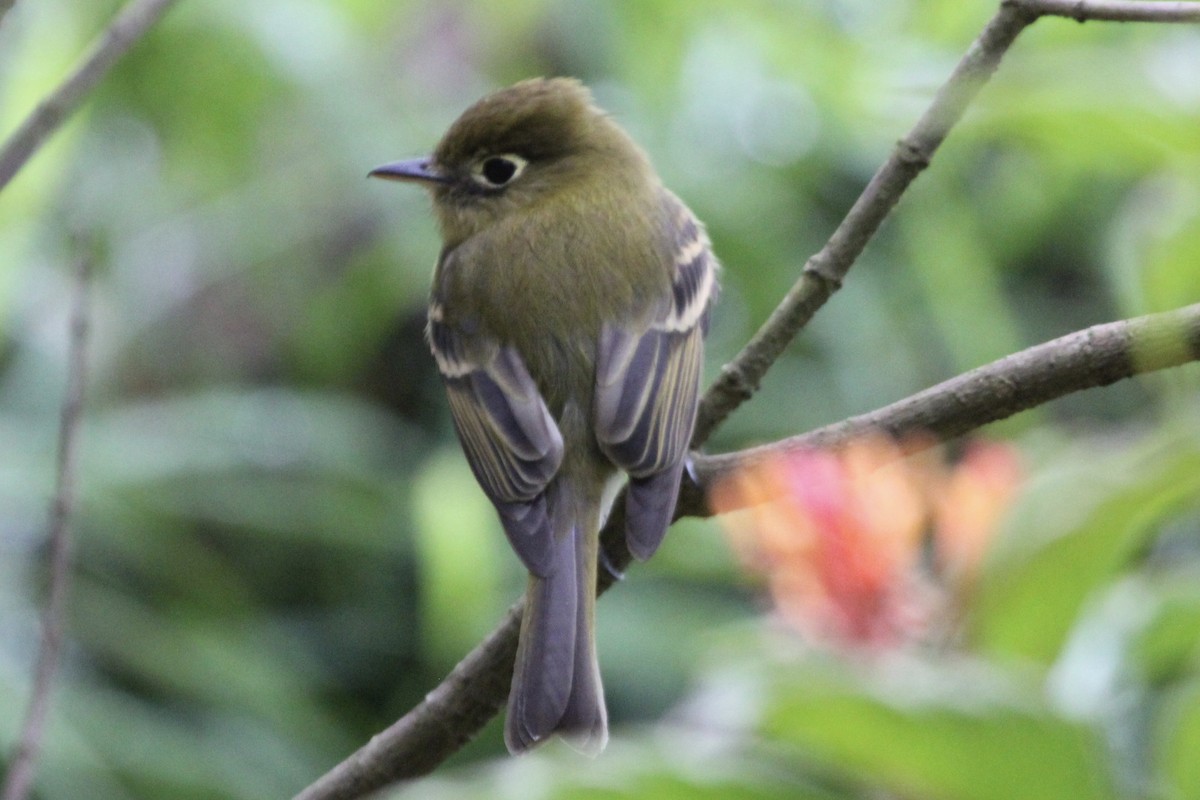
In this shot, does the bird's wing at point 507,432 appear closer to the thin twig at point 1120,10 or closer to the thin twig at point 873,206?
the thin twig at point 873,206

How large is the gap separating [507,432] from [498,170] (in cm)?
54

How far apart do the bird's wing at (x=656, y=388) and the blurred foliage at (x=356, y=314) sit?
373 millimetres

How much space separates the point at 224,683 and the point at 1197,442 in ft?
7.56

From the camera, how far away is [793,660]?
138 cm

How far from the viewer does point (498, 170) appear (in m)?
2.39

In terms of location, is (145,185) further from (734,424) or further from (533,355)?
(533,355)

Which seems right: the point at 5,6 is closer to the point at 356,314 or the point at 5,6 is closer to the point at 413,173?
the point at 413,173

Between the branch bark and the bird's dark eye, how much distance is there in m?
0.74

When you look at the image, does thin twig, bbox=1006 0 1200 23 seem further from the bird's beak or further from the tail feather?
the bird's beak

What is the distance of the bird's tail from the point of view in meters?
1.68

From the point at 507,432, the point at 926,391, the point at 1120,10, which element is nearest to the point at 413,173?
the point at 507,432

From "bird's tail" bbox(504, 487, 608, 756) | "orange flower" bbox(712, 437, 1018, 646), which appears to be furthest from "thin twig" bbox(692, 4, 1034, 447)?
"bird's tail" bbox(504, 487, 608, 756)

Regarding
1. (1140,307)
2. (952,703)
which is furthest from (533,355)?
(952,703)

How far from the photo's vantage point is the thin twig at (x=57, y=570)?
1.41m
